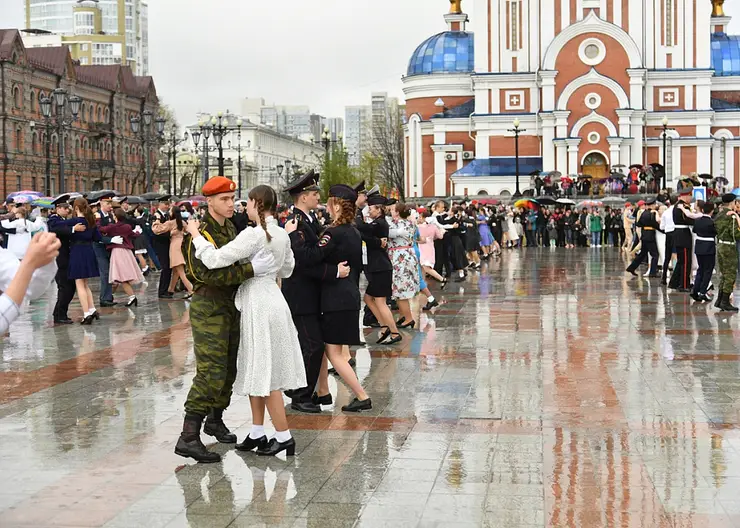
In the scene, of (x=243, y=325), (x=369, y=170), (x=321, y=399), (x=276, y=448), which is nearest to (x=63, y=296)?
(x=321, y=399)

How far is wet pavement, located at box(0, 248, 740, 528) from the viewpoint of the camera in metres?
6.98

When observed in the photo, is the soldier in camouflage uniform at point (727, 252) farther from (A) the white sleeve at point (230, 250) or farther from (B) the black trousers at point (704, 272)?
(A) the white sleeve at point (230, 250)

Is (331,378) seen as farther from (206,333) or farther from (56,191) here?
(56,191)

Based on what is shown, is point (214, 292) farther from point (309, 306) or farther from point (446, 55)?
point (446, 55)

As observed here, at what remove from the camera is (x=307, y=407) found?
1002 cm

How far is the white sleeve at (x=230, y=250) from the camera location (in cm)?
805

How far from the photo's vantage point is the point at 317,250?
9805 millimetres

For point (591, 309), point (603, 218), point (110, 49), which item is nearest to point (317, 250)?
point (591, 309)

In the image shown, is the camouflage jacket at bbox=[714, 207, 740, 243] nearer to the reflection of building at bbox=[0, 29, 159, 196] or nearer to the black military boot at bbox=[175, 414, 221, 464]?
the black military boot at bbox=[175, 414, 221, 464]

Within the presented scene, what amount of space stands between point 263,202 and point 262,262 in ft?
1.49

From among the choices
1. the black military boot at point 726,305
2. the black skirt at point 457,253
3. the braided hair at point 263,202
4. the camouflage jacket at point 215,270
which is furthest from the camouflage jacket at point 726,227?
the camouflage jacket at point 215,270

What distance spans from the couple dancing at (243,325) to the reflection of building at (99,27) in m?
137

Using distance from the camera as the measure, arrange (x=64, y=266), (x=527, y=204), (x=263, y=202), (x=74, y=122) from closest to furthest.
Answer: (x=263, y=202), (x=64, y=266), (x=527, y=204), (x=74, y=122)

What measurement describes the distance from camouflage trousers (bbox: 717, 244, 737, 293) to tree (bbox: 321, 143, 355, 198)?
56.3m
